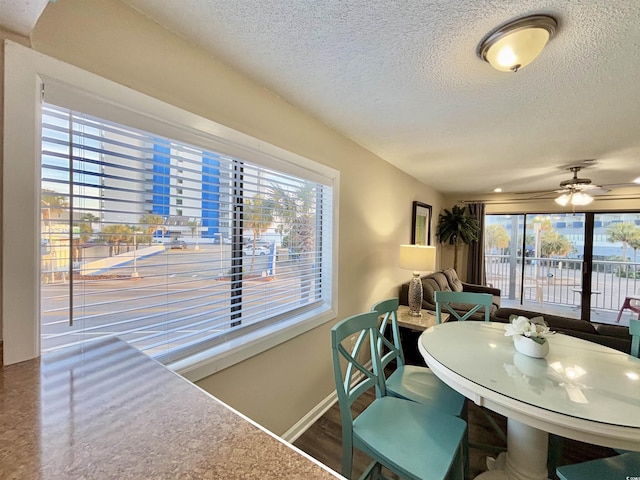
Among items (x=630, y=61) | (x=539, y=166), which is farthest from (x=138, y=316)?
(x=539, y=166)

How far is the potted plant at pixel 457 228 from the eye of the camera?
17.0 feet

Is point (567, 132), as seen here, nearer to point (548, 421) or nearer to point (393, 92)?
point (393, 92)

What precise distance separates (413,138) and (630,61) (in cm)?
131

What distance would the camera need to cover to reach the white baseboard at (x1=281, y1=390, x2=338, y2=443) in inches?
76.2

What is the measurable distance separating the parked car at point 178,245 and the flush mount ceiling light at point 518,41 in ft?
5.41

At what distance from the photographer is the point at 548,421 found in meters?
1.04

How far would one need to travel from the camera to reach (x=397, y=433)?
1.31m

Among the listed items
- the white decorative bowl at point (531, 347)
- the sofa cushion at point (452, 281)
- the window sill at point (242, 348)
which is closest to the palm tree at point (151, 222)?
the window sill at point (242, 348)

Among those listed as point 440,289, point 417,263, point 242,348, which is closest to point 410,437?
point 242,348

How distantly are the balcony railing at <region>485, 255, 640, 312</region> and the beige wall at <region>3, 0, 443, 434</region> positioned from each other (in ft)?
10.9

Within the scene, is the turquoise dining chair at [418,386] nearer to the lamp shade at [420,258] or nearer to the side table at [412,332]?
the side table at [412,332]

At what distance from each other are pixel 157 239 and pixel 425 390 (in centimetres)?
169

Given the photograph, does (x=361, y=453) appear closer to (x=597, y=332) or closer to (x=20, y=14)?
(x=597, y=332)

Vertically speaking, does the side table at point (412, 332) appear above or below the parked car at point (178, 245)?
below
